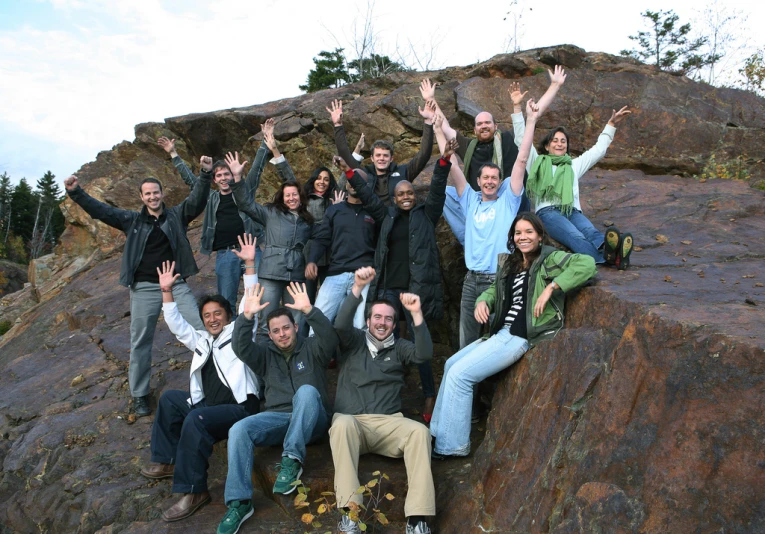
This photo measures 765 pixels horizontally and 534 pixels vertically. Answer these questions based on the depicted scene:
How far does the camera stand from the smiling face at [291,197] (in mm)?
6941

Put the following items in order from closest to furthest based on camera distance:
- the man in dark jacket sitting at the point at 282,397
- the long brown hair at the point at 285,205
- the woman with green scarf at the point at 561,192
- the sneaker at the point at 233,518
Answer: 1. the sneaker at the point at 233,518
2. the man in dark jacket sitting at the point at 282,397
3. the woman with green scarf at the point at 561,192
4. the long brown hair at the point at 285,205

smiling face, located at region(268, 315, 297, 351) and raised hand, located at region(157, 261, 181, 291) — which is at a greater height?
raised hand, located at region(157, 261, 181, 291)

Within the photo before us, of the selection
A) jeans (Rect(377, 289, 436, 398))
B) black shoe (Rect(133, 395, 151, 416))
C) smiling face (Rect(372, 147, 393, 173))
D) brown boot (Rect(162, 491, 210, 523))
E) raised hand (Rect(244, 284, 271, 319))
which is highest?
smiling face (Rect(372, 147, 393, 173))

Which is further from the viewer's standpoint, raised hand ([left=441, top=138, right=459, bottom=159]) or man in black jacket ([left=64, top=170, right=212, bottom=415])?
man in black jacket ([left=64, top=170, right=212, bottom=415])

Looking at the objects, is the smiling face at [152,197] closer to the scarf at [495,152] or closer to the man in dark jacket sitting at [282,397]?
A: the man in dark jacket sitting at [282,397]

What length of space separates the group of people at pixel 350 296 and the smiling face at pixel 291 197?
2 centimetres

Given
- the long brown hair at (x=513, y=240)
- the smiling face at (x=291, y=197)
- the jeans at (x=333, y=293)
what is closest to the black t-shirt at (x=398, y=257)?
the jeans at (x=333, y=293)

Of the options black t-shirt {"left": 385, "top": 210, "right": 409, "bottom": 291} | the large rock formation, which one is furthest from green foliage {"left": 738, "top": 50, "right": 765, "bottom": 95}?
black t-shirt {"left": 385, "top": 210, "right": 409, "bottom": 291}

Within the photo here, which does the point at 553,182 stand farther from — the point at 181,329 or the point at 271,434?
the point at 181,329

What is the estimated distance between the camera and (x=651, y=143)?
419 inches

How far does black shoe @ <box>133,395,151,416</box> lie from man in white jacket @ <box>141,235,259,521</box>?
1.30 metres

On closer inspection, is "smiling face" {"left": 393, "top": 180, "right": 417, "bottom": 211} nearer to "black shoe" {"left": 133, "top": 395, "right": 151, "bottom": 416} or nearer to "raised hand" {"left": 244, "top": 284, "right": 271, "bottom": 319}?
"raised hand" {"left": 244, "top": 284, "right": 271, "bottom": 319}

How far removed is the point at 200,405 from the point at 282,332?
1.16 metres

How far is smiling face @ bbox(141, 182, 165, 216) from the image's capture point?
6707 mm
